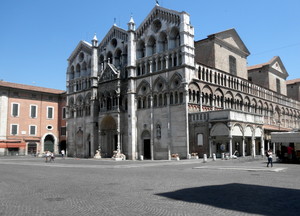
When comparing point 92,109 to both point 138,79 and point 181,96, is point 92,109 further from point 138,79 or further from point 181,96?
point 181,96

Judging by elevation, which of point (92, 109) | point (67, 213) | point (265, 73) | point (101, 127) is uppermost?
point (265, 73)

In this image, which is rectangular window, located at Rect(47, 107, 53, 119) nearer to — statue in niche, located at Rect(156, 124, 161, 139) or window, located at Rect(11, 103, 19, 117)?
window, located at Rect(11, 103, 19, 117)

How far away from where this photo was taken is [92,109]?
48.6 metres

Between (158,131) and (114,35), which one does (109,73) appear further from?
(158,131)

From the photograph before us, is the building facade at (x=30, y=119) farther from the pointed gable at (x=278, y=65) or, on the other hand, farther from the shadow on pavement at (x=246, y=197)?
the shadow on pavement at (x=246, y=197)

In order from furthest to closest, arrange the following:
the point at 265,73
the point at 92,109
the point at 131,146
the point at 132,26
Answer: the point at 265,73
the point at 92,109
the point at 132,26
the point at 131,146

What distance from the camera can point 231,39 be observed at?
48.4m

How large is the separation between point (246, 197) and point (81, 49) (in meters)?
49.6

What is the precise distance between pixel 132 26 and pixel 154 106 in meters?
12.9

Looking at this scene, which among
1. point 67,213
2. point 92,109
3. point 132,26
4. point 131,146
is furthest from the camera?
point 92,109

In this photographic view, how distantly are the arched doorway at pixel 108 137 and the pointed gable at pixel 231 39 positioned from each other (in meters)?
20.0

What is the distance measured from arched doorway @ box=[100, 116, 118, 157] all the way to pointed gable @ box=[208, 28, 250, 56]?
786 inches

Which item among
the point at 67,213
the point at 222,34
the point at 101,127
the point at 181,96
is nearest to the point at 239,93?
the point at 222,34

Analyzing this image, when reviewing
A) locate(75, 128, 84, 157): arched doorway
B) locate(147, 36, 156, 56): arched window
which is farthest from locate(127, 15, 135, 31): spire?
locate(75, 128, 84, 157): arched doorway
